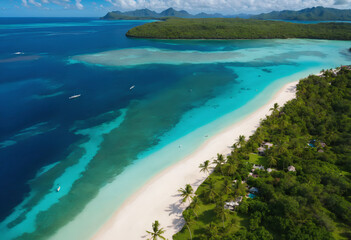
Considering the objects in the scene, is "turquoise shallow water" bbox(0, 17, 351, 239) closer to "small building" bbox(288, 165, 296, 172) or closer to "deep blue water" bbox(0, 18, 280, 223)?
"deep blue water" bbox(0, 18, 280, 223)

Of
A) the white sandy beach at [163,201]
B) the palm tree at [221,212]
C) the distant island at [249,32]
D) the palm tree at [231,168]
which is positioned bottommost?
the white sandy beach at [163,201]

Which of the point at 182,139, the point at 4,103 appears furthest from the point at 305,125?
the point at 4,103

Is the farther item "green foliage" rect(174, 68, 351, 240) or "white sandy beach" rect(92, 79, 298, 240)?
"white sandy beach" rect(92, 79, 298, 240)

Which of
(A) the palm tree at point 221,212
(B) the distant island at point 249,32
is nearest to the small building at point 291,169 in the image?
(A) the palm tree at point 221,212

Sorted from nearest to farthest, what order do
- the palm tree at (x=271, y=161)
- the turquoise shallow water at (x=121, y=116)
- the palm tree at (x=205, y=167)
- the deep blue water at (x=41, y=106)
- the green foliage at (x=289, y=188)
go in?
1. the green foliage at (x=289, y=188)
2. the turquoise shallow water at (x=121, y=116)
3. the palm tree at (x=205, y=167)
4. the palm tree at (x=271, y=161)
5. the deep blue water at (x=41, y=106)

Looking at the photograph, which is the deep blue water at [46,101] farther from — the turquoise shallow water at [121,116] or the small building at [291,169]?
the small building at [291,169]

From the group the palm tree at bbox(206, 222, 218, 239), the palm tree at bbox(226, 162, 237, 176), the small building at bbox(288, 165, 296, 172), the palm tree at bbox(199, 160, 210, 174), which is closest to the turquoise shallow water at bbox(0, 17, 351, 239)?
the palm tree at bbox(199, 160, 210, 174)

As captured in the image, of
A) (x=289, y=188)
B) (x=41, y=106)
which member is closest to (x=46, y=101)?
(x=41, y=106)
